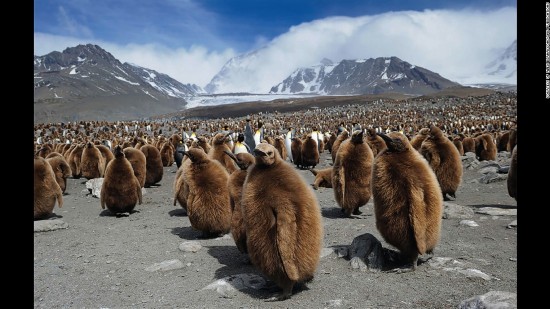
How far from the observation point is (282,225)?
11.5ft

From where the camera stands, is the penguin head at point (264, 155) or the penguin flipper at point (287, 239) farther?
the penguin head at point (264, 155)

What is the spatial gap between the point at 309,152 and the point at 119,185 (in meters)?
9.18

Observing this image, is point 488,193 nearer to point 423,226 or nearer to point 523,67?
point 423,226

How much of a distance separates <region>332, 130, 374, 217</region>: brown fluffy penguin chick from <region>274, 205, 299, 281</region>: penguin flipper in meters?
3.39

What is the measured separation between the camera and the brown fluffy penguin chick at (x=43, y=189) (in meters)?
7.39

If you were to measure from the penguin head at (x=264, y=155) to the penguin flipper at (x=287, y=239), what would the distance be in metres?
0.53

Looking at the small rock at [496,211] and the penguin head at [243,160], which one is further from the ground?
the penguin head at [243,160]

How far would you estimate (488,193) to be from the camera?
9539 mm

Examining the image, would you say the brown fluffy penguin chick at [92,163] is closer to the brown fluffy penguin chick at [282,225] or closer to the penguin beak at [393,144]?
the brown fluffy penguin chick at [282,225]

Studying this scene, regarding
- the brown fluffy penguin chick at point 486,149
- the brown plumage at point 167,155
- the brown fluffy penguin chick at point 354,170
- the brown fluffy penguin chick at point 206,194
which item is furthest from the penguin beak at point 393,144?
the brown plumage at point 167,155

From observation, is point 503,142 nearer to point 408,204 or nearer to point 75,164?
point 408,204

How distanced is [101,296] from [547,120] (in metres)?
4.01

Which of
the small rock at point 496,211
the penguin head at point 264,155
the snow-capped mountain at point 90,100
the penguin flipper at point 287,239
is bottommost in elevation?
the small rock at point 496,211
